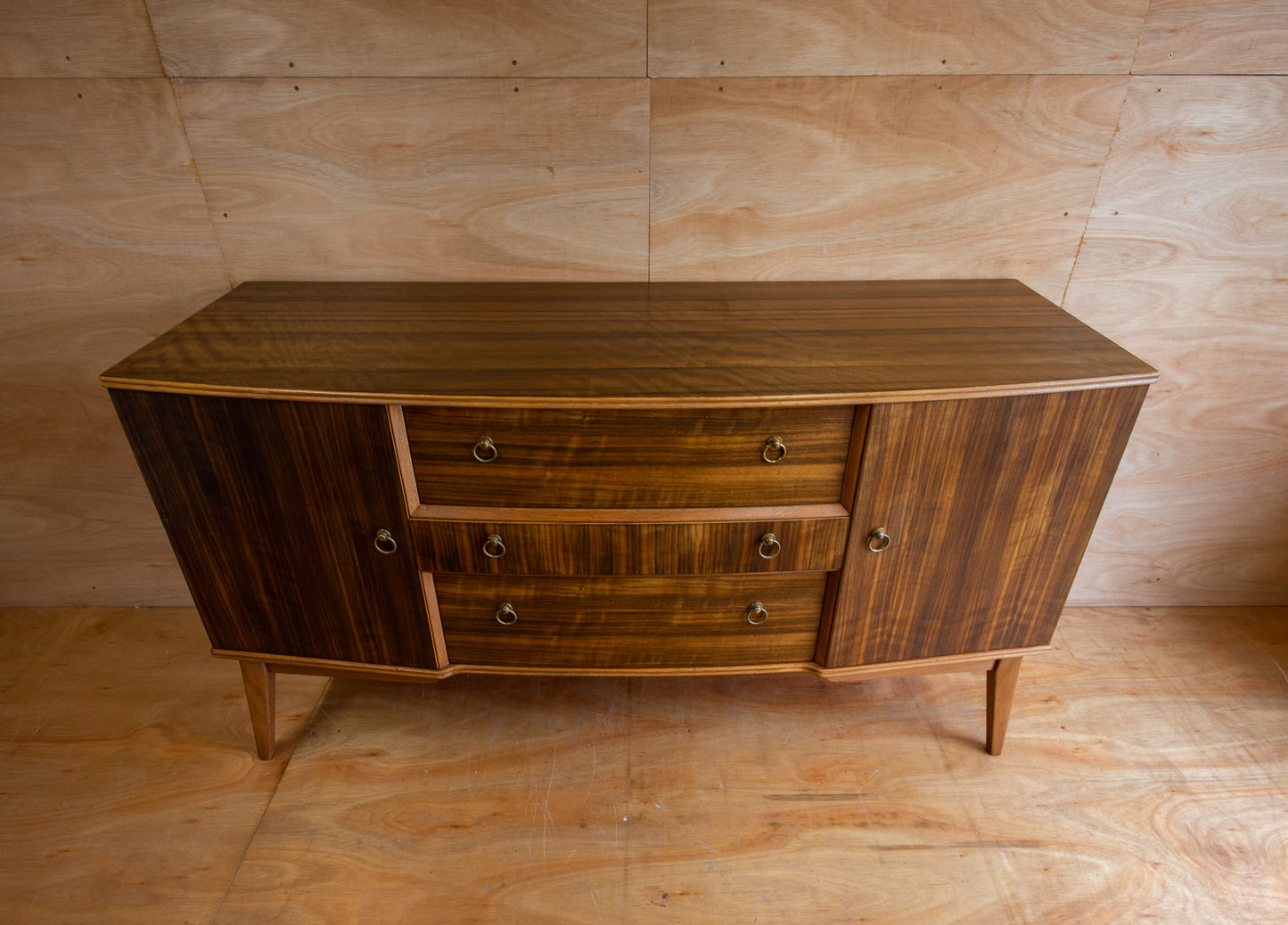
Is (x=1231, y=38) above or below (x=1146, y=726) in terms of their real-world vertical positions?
above

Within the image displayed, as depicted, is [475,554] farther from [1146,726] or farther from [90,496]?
[1146,726]

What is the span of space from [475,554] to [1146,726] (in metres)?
1.42

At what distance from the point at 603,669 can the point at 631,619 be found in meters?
0.12

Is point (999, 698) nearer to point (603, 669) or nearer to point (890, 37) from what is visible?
point (603, 669)

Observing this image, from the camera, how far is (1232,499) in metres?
1.68

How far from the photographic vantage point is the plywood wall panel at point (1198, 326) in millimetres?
1335

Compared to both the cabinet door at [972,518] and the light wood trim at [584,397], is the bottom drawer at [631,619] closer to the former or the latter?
the cabinet door at [972,518]

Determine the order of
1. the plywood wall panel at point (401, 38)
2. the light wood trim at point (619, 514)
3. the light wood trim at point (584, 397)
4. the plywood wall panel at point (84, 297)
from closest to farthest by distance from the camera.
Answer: the light wood trim at point (584, 397) → the light wood trim at point (619, 514) → the plywood wall panel at point (401, 38) → the plywood wall panel at point (84, 297)

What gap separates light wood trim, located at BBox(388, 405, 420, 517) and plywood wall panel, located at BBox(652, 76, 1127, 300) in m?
0.62

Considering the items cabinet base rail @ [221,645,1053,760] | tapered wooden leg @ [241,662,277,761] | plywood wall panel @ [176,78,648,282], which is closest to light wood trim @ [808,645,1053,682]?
cabinet base rail @ [221,645,1053,760]

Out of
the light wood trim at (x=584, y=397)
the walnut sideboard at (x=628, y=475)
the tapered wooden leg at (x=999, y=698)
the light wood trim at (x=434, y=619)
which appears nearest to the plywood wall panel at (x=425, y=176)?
the walnut sideboard at (x=628, y=475)

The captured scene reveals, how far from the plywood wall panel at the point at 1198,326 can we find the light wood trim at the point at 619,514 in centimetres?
83

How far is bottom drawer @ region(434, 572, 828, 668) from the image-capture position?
1190mm

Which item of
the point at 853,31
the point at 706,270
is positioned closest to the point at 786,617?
the point at 706,270
